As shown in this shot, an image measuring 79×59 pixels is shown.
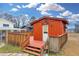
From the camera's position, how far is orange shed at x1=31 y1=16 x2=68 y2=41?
249cm

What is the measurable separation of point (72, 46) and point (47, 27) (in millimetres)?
487

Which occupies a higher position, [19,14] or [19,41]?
[19,14]

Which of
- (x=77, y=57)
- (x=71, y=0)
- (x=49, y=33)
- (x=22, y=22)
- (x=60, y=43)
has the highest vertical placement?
(x=71, y=0)

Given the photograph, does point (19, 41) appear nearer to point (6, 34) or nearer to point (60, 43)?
point (6, 34)

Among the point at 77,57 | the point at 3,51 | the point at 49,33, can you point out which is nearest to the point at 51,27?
the point at 49,33

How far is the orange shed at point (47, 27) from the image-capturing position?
2490 millimetres

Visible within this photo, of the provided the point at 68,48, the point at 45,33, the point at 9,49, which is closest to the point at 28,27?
the point at 45,33

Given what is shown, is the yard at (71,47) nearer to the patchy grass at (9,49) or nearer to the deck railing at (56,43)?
the deck railing at (56,43)

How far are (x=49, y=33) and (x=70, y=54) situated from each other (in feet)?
1.51

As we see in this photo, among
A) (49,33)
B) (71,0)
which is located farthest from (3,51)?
(71,0)

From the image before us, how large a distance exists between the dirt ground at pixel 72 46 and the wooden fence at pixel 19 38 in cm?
61

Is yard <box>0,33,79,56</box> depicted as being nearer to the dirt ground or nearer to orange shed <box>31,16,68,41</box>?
the dirt ground

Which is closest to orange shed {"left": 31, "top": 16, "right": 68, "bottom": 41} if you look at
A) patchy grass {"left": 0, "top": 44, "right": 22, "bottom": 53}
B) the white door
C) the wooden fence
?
the white door

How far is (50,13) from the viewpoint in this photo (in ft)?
8.42
